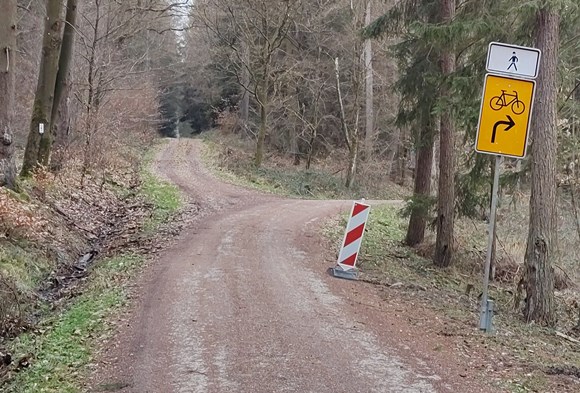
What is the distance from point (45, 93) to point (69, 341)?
9.89m

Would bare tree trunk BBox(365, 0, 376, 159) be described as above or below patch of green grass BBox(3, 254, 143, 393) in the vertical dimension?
above

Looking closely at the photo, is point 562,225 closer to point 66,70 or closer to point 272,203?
point 272,203

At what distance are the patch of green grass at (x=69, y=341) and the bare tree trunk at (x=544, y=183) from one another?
637cm

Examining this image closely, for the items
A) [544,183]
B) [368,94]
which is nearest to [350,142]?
[368,94]

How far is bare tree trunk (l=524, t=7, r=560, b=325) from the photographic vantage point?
923 cm

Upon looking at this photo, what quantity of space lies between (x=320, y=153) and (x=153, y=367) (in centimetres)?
3257

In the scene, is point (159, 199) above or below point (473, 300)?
above

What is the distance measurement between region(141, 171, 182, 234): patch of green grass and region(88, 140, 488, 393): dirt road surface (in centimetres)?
294

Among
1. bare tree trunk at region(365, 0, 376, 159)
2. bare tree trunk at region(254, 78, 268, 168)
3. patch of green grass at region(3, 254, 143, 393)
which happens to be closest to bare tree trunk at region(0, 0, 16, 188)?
patch of green grass at region(3, 254, 143, 393)

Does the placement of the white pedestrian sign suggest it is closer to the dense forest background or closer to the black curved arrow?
the black curved arrow

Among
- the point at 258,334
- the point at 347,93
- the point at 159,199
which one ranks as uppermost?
the point at 347,93

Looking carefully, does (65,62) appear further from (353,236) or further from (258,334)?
(258,334)

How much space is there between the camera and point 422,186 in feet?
48.9

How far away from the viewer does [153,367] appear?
5773mm
